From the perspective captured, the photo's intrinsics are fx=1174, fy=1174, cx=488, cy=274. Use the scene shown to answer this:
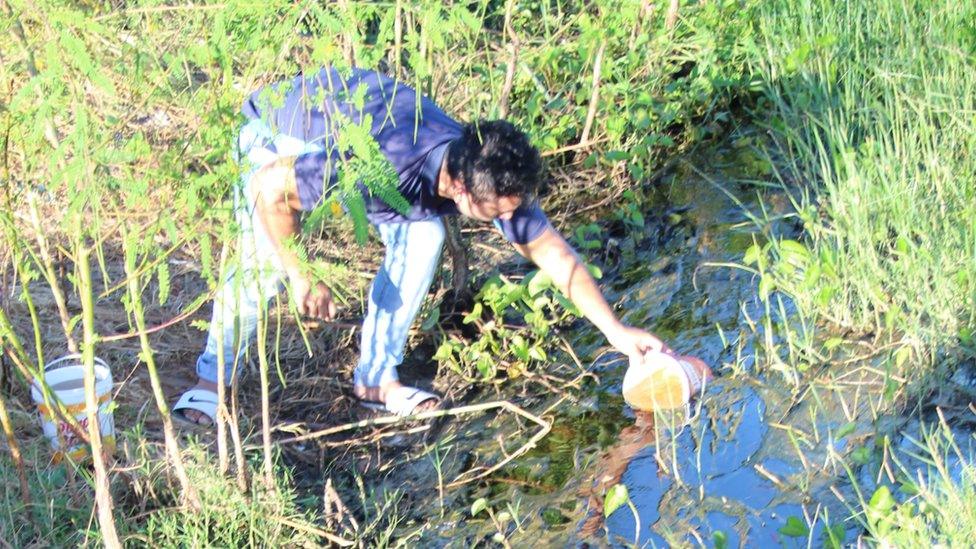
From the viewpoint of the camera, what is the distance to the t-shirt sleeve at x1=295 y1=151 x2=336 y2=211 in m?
3.16

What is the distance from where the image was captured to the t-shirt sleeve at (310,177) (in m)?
3.16

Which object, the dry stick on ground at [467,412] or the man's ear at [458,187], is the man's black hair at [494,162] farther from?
the dry stick on ground at [467,412]

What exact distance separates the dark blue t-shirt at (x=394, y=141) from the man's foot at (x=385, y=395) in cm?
58

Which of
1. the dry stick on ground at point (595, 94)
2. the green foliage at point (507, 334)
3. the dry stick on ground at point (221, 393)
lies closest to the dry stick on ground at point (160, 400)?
the dry stick on ground at point (221, 393)

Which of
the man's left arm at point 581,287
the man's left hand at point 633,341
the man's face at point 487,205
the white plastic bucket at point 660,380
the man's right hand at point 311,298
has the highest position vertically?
the man's face at point 487,205

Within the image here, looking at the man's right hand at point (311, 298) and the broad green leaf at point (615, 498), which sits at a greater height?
the man's right hand at point (311, 298)

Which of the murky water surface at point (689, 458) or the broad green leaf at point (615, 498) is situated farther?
the murky water surface at point (689, 458)

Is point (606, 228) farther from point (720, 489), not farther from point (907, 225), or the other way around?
point (720, 489)

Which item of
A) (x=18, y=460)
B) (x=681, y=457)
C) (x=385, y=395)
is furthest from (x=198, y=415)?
(x=681, y=457)

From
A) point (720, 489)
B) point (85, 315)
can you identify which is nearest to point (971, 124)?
point (720, 489)

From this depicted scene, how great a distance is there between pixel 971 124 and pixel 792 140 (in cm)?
78

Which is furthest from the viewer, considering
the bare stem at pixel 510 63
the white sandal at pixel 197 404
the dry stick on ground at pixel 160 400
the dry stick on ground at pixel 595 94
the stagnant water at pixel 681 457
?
the dry stick on ground at pixel 595 94

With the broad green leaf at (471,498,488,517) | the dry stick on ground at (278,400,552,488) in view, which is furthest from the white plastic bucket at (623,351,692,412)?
the broad green leaf at (471,498,488,517)

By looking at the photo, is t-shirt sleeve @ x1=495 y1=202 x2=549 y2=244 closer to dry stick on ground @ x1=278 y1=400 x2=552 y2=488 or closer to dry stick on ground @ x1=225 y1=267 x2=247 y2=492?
dry stick on ground @ x1=278 y1=400 x2=552 y2=488
